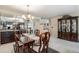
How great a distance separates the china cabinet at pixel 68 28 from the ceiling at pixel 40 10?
0.43ft

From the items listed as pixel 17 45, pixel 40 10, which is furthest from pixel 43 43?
pixel 40 10

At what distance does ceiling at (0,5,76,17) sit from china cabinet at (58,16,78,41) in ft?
0.43

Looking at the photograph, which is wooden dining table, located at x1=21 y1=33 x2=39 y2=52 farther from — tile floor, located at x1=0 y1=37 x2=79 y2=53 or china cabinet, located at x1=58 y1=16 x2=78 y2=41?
china cabinet, located at x1=58 y1=16 x2=78 y2=41

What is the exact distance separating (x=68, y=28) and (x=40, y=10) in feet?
2.04

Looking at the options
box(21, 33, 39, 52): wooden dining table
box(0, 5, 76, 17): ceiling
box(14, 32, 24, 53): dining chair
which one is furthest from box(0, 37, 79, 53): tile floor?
box(0, 5, 76, 17): ceiling

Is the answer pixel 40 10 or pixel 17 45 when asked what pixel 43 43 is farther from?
pixel 40 10

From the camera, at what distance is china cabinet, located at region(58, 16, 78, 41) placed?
1653 mm

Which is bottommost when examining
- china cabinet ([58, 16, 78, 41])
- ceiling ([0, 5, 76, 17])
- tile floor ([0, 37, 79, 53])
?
tile floor ([0, 37, 79, 53])

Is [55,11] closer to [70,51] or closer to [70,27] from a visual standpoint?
[70,27]

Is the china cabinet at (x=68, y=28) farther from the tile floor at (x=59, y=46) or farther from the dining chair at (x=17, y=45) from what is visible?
the dining chair at (x=17, y=45)

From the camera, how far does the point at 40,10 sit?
1.69 metres

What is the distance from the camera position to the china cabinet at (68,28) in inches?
65.1
